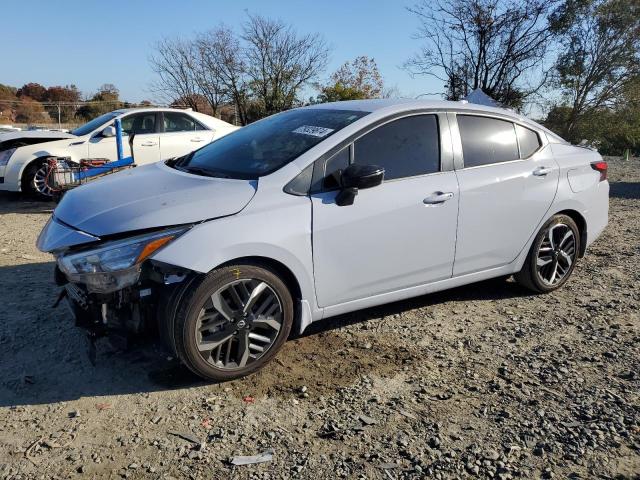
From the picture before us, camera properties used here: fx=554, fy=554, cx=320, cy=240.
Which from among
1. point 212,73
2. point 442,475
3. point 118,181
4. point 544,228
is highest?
point 212,73

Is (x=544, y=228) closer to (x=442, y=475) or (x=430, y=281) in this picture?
(x=430, y=281)

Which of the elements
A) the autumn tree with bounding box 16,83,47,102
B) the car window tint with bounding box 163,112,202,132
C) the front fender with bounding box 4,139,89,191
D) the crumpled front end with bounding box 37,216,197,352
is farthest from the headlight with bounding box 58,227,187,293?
the autumn tree with bounding box 16,83,47,102

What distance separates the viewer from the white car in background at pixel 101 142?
9.15m

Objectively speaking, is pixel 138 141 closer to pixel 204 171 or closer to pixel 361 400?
pixel 204 171

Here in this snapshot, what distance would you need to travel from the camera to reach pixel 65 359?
3.60 m

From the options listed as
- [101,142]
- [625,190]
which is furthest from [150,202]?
[625,190]

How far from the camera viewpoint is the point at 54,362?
11.7ft

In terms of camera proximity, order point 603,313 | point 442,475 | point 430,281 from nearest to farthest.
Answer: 1. point 442,475
2. point 430,281
3. point 603,313

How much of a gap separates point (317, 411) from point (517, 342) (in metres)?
1.71

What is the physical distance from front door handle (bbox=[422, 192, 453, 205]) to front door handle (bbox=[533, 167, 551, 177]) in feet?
3.32

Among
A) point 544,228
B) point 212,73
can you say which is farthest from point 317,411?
point 212,73

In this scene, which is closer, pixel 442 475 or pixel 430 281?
pixel 442 475

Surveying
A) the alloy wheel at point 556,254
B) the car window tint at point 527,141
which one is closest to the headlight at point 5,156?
the car window tint at point 527,141

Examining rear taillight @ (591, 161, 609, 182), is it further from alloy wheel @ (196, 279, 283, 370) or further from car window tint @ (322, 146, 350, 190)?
alloy wheel @ (196, 279, 283, 370)
